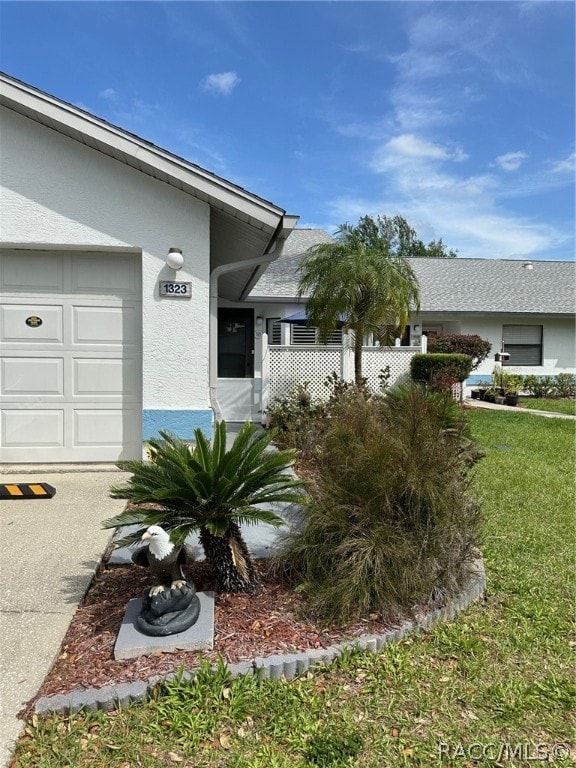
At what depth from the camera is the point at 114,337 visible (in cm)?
632

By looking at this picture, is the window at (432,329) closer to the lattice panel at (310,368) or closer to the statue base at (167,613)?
the lattice panel at (310,368)

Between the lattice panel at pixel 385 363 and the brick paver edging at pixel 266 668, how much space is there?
27.3 ft

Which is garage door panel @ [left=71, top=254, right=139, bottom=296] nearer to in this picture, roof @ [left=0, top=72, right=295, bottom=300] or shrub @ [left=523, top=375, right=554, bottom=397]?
roof @ [left=0, top=72, right=295, bottom=300]

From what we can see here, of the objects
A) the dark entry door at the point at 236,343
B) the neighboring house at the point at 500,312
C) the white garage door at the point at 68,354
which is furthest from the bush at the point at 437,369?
the white garage door at the point at 68,354

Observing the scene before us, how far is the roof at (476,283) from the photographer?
16.4m

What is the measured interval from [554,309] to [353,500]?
61.6 ft

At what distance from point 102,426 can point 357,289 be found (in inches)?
231

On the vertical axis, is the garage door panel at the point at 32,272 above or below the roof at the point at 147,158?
below

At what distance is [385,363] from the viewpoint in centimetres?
1137

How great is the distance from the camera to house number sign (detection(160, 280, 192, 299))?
6.04 metres

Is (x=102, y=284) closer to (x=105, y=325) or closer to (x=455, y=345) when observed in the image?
(x=105, y=325)

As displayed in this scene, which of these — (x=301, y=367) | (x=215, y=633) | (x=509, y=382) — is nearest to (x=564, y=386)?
(x=509, y=382)

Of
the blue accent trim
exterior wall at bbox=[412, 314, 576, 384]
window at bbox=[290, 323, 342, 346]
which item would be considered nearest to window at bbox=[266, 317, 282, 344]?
window at bbox=[290, 323, 342, 346]

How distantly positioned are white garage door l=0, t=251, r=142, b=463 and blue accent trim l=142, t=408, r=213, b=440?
0.38 metres
